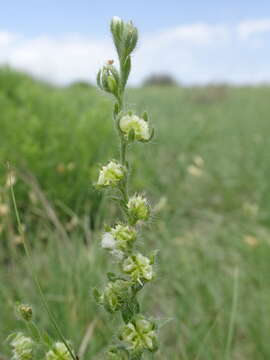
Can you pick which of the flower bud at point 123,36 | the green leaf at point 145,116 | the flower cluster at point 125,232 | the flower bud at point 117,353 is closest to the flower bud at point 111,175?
the flower cluster at point 125,232

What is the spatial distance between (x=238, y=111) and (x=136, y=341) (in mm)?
8166

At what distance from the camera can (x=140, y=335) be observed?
0.88 m

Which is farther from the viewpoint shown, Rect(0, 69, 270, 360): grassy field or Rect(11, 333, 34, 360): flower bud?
Rect(0, 69, 270, 360): grassy field

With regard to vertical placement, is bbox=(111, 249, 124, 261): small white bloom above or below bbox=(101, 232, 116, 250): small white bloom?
below

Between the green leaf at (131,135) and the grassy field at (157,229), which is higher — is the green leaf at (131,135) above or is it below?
above

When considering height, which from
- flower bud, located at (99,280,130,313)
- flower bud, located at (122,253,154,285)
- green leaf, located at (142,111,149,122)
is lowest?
flower bud, located at (99,280,130,313)

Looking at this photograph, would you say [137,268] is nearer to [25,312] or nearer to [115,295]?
[115,295]

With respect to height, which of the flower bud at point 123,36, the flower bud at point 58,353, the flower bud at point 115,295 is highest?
the flower bud at point 123,36

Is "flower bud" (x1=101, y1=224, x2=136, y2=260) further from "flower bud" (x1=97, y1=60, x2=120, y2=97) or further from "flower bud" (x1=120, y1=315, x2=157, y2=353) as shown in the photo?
"flower bud" (x1=97, y1=60, x2=120, y2=97)

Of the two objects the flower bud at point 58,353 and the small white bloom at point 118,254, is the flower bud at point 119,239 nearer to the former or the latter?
the small white bloom at point 118,254

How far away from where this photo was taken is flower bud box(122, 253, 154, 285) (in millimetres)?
875

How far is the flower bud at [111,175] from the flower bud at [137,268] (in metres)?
0.14

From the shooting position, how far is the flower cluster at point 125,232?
89cm

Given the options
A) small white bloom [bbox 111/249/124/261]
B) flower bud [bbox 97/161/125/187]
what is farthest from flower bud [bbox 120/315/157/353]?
flower bud [bbox 97/161/125/187]
